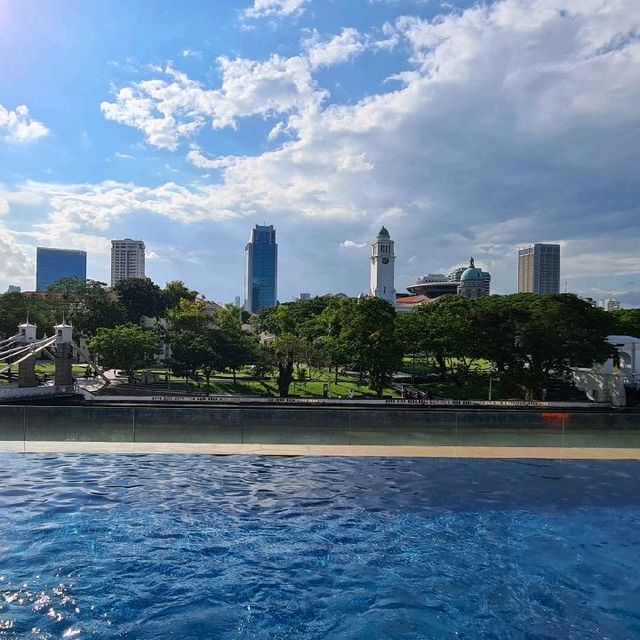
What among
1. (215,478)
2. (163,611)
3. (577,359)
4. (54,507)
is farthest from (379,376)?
(163,611)

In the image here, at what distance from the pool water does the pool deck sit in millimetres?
789

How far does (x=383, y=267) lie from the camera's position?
15150 centimetres

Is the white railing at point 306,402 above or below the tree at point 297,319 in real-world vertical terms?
below

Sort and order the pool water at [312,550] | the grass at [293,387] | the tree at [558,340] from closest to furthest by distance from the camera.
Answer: the pool water at [312,550] → the tree at [558,340] → the grass at [293,387]

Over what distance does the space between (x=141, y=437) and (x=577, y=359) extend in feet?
114

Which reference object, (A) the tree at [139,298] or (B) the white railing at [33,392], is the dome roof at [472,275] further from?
(B) the white railing at [33,392]

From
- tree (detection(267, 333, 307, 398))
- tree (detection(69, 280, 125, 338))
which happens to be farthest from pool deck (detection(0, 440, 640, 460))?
tree (detection(69, 280, 125, 338))

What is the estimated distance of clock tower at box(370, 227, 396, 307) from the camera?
5935 inches

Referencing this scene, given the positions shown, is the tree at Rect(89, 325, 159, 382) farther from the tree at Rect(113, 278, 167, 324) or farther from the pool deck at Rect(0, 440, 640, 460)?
the tree at Rect(113, 278, 167, 324)

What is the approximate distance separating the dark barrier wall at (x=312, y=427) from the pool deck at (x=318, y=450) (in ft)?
0.55

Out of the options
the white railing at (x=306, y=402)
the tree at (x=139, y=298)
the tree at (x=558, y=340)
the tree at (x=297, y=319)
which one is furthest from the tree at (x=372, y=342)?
the tree at (x=139, y=298)

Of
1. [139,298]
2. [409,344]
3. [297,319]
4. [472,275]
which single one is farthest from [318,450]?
[472,275]

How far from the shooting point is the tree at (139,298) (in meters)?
81.9

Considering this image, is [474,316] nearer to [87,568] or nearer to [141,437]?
[141,437]
